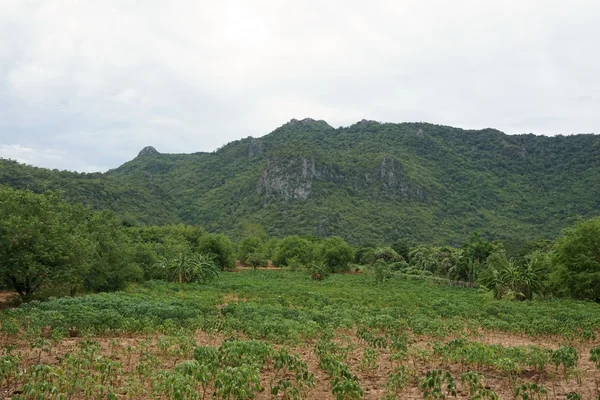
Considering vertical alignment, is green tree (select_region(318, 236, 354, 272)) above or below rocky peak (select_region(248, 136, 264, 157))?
below

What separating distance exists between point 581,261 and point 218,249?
45.8 metres

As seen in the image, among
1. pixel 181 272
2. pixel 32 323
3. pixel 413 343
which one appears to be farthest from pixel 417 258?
pixel 32 323

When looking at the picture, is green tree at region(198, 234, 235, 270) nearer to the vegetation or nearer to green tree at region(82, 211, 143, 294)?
the vegetation

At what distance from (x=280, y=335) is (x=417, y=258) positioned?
183ft

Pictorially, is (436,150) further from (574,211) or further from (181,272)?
(181,272)

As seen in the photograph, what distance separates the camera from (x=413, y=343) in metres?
15.7

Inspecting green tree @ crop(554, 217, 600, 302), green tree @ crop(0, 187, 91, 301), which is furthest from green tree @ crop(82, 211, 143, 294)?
green tree @ crop(554, 217, 600, 302)

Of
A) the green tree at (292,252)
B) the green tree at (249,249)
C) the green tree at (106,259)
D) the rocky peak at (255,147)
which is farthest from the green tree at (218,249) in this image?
the rocky peak at (255,147)

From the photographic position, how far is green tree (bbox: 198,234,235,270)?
62219mm

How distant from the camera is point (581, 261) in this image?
29188mm

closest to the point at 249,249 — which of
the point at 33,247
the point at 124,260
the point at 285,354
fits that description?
the point at 124,260

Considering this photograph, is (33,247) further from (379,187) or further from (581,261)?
(379,187)

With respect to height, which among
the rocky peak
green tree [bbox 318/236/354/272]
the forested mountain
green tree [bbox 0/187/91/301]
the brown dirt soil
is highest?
the rocky peak

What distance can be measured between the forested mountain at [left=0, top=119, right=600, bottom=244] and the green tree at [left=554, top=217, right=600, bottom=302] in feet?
259
